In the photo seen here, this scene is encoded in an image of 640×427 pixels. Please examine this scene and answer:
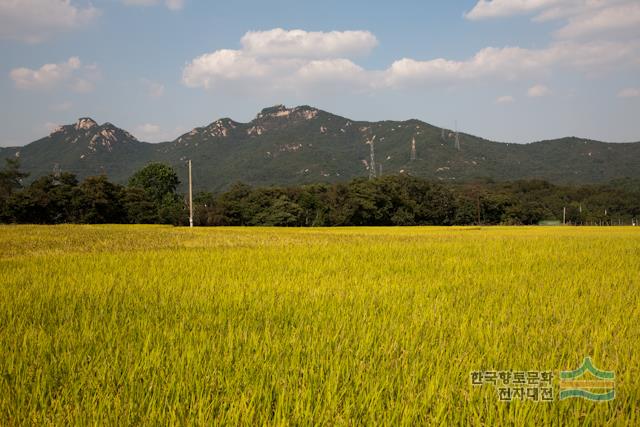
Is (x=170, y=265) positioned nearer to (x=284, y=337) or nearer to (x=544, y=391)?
(x=284, y=337)

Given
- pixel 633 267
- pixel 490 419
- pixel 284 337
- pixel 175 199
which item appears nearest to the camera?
pixel 490 419

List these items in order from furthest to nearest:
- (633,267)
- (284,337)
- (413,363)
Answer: (633,267) < (284,337) < (413,363)

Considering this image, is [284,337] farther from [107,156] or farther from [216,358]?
[107,156]

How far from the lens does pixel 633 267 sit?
7.82 meters

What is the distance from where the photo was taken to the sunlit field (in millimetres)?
2045

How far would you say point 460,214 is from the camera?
67.9 metres

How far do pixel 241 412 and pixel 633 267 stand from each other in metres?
8.61

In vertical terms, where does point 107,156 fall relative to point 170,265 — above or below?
above

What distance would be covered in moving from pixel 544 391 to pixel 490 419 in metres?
0.54

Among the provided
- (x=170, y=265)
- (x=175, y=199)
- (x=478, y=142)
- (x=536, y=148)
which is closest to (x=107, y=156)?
(x=175, y=199)

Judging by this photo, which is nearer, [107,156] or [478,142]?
[478,142]

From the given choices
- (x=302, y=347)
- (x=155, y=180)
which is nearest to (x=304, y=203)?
(x=155, y=180)

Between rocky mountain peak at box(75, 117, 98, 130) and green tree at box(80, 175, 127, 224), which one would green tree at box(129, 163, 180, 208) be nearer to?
green tree at box(80, 175, 127, 224)

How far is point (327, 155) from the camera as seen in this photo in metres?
152
